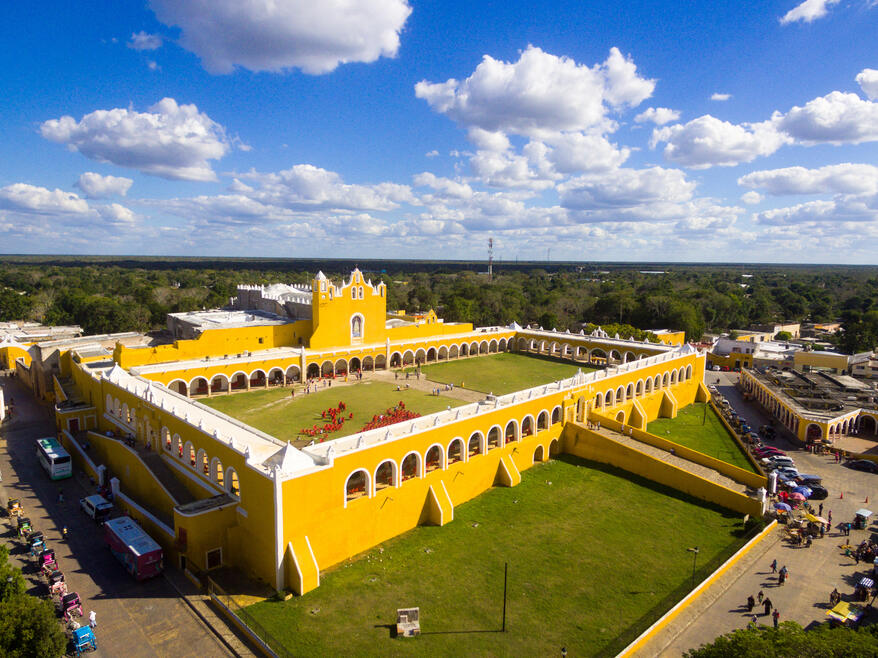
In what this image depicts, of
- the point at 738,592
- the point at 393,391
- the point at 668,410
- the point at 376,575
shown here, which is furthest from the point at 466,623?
the point at 668,410

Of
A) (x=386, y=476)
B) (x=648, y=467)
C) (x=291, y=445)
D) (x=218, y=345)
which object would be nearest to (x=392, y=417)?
(x=386, y=476)

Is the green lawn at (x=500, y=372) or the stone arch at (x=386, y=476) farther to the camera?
the green lawn at (x=500, y=372)

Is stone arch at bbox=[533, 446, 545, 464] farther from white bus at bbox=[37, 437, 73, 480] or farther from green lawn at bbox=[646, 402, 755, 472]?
white bus at bbox=[37, 437, 73, 480]

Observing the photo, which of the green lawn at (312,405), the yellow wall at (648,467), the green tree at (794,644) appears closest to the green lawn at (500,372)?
the green lawn at (312,405)

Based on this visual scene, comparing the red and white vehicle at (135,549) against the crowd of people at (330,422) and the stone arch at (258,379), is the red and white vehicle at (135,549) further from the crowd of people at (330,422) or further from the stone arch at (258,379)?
the stone arch at (258,379)

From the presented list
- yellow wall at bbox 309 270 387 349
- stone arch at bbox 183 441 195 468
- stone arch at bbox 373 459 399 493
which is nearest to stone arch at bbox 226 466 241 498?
stone arch at bbox 183 441 195 468

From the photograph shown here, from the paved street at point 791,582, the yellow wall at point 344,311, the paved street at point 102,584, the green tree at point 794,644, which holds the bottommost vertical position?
the paved street at point 791,582

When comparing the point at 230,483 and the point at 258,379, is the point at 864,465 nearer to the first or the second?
the point at 230,483
